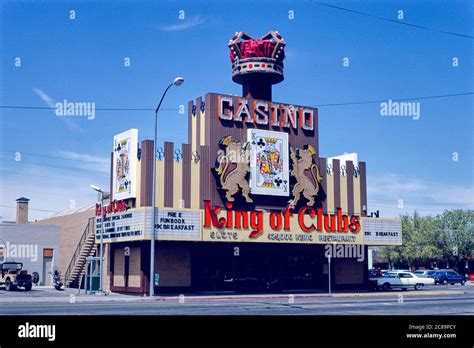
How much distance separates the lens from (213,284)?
4419 cm

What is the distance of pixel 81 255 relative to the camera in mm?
49844

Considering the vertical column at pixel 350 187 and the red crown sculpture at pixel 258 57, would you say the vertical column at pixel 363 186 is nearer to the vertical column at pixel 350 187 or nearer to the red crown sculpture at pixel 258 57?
the vertical column at pixel 350 187

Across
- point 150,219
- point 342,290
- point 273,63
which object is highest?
point 273,63

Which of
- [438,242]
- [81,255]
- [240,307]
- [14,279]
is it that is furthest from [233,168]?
[438,242]

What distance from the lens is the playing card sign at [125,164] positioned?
42688 millimetres

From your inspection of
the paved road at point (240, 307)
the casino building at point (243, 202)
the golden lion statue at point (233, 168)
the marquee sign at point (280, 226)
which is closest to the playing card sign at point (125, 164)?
the casino building at point (243, 202)

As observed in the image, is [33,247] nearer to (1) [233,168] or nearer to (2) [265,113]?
(1) [233,168]

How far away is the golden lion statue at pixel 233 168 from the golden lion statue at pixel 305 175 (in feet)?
13.9

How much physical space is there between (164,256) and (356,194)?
18067 mm
